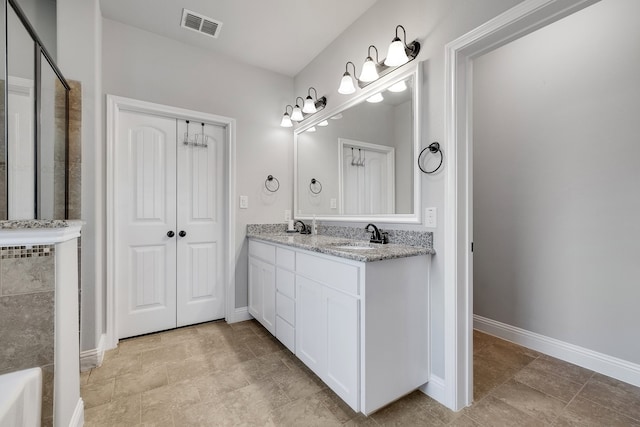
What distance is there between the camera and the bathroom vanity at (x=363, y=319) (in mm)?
1403

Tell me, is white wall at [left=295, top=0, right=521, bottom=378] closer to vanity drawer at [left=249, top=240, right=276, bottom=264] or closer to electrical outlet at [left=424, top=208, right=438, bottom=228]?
electrical outlet at [left=424, top=208, right=438, bottom=228]

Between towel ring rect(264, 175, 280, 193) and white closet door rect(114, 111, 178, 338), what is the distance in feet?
2.84

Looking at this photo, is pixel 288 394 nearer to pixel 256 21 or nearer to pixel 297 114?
pixel 297 114

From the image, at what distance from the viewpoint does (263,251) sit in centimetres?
248

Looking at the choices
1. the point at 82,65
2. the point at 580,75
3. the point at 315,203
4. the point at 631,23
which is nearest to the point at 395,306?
the point at 315,203

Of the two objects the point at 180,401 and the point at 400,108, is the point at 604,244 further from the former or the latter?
the point at 180,401

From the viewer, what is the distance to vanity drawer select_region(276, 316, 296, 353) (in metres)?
1.97

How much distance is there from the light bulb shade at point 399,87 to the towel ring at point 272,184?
1.49 meters

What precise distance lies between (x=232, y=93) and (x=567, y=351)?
351 cm

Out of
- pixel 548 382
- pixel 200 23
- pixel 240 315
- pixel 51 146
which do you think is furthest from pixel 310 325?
pixel 200 23

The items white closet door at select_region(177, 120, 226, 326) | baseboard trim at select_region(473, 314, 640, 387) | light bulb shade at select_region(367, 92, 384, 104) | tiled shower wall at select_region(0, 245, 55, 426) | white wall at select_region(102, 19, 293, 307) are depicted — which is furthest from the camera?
white closet door at select_region(177, 120, 226, 326)

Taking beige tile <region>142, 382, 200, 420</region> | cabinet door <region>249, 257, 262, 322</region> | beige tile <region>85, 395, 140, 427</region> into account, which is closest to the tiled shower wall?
beige tile <region>85, 395, 140, 427</region>

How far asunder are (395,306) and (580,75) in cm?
210

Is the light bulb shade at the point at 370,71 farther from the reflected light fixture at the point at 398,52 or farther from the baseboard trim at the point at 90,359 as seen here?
the baseboard trim at the point at 90,359
